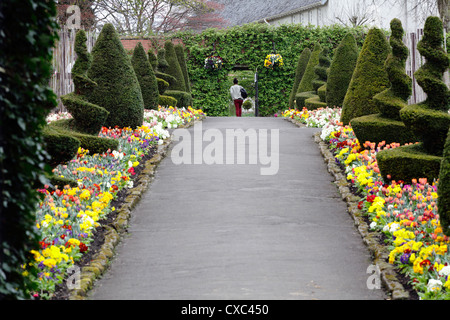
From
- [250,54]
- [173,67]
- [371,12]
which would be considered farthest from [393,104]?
[371,12]

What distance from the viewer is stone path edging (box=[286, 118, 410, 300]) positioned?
17.6 ft

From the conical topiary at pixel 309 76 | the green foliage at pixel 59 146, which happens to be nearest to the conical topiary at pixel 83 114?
the green foliage at pixel 59 146

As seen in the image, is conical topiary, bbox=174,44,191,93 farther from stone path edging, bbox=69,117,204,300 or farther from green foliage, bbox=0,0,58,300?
green foliage, bbox=0,0,58,300

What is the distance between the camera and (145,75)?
16406 mm

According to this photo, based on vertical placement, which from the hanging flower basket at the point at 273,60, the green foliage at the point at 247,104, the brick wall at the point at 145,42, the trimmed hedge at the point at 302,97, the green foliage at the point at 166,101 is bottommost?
the green foliage at the point at 247,104

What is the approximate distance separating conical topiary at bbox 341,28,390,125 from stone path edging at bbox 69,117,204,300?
4.08m


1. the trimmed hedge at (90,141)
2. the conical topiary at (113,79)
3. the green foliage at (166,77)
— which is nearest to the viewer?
the trimmed hedge at (90,141)

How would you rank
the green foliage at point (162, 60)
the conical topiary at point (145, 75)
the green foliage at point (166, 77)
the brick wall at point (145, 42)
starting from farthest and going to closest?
the brick wall at point (145, 42) → the green foliage at point (162, 60) → the green foliage at point (166, 77) → the conical topiary at point (145, 75)

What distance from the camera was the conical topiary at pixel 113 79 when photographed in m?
12.5

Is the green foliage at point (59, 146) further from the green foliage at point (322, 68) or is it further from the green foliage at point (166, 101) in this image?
the green foliage at point (322, 68)

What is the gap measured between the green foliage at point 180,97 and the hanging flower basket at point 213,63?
499cm

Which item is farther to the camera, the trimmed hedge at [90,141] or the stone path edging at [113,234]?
the trimmed hedge at [90,141]
